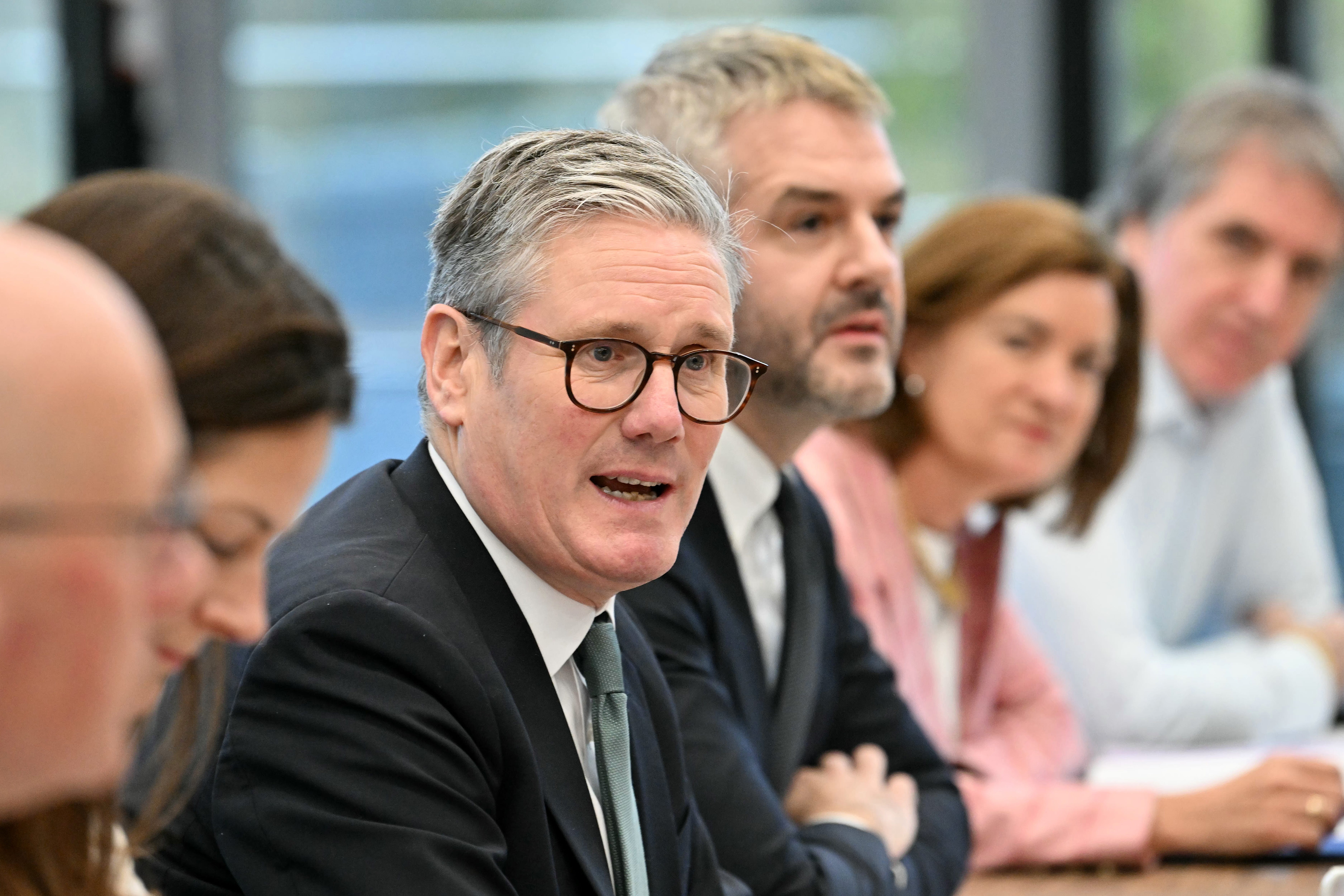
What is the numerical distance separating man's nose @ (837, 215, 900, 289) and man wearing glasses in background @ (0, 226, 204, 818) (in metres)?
1.21

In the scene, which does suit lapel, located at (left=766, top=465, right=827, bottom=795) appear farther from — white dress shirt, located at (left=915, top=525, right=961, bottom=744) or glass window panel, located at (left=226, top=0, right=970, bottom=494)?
glass window panel, located at (left=226, top=0, right=970, bottom=494)

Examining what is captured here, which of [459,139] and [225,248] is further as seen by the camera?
[459,139]

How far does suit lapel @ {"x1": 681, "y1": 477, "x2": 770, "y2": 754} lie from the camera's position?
1562 mm

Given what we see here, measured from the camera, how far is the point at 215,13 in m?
3.81

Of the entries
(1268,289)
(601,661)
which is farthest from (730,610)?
(1268,289)

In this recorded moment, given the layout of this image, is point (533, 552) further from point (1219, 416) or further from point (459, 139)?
point (459, 139)

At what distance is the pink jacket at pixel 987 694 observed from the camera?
1.86 m

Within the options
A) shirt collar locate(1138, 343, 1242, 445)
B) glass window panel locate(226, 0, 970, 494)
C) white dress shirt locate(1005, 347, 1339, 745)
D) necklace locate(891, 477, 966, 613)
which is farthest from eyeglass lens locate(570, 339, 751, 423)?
glass window panel locate(226, 0, 970, 494)

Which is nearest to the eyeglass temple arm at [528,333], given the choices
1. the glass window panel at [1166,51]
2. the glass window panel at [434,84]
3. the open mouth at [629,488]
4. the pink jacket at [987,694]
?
the open mouth at [629,488]

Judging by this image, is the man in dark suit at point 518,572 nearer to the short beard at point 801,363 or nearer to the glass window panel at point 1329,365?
the short beard at point 801,363

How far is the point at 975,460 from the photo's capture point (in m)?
2.18

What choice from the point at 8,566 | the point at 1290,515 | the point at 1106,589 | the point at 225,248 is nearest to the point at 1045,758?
the point at 1106,589

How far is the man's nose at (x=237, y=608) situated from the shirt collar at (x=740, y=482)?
81 cm

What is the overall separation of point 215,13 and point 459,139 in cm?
66
